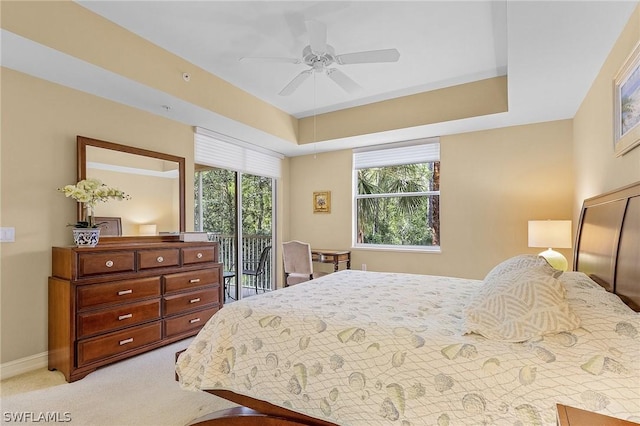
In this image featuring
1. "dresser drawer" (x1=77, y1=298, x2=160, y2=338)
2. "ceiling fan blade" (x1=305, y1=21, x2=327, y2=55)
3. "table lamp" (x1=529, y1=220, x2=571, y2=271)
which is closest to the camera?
"ceiling fan blade" (x1=305, y1=21, x2=327, y2=55)

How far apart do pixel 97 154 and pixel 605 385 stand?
12.3 feet

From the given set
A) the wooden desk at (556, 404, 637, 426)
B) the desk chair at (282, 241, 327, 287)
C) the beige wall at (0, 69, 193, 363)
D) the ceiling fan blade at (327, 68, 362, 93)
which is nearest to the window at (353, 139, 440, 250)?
the desk chair at (282, 241, 327, 287)

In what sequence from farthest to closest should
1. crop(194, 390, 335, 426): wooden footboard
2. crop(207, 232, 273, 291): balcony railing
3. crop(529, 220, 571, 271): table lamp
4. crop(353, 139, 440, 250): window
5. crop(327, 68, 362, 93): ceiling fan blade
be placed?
crop(207, 232, 273, 291): balcony railing → crop(353, 139, 440, 250): window → crop(529, 220, 571, 271): table lamp → crop(327, 68, 362, 93): ceiling fan blade → crop(194, 390, 335, 426): wooden footboard

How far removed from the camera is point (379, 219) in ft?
16.3

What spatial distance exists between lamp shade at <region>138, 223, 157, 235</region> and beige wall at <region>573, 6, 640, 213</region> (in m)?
3.91

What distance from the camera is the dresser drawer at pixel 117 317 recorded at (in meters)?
2.42

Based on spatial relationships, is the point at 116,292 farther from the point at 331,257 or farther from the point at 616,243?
the point at 616,243

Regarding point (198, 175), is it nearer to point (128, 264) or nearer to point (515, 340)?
point (128, 264)

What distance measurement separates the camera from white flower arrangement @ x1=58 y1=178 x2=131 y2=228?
2590mm

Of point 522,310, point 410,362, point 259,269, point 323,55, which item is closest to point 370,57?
point 323,55

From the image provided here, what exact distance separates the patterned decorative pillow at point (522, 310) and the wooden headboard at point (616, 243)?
0.41m

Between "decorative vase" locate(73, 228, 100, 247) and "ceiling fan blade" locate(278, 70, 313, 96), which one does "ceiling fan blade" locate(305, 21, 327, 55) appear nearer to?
"ceiling fan blade" locate(278, 70, 313, 96)

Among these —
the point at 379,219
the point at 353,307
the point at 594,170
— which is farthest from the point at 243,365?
the point at 379,219

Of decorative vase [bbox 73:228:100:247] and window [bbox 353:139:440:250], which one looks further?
window [bbox 353:139:440:250]
